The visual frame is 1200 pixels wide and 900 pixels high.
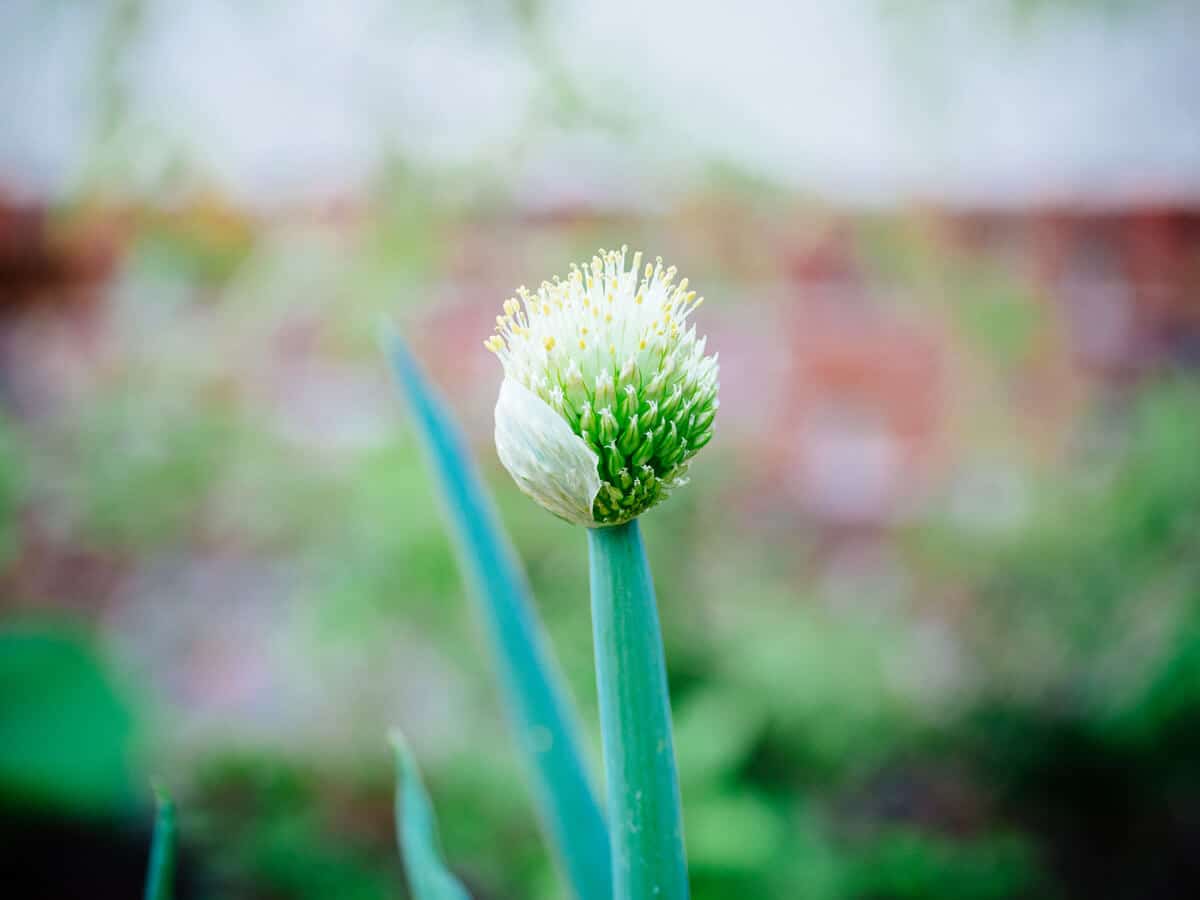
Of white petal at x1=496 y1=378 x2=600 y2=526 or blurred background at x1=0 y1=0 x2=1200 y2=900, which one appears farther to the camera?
blurred background at x1=0 y1=0 x2=1200 y2=900

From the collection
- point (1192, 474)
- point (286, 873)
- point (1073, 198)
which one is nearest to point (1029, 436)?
point (1192, 474)

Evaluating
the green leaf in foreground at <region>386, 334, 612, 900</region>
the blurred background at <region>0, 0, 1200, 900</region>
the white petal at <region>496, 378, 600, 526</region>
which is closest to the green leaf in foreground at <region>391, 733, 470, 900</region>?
the green leaf in foreground at <region>386, 334, 612, 900</region>

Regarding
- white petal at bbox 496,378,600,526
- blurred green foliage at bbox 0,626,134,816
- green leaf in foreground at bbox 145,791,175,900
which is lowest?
green leaf in foreground at bbox 145,791,175,900

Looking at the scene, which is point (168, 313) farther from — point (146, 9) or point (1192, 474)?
point (1192, 474)

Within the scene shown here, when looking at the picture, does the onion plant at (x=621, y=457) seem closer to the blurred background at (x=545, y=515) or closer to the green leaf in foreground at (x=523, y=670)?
the green leaf in foreground at (x=523, y=670)

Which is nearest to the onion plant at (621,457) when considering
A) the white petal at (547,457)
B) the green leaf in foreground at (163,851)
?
the white petal at (547,457)

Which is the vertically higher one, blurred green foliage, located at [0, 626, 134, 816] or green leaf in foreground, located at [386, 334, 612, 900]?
blurred green foliage, located at [0, 626, 134, 816]

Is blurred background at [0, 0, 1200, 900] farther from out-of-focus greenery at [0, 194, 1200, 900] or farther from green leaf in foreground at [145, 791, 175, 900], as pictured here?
green leaf in foreground at [145, 791, 175, 900]

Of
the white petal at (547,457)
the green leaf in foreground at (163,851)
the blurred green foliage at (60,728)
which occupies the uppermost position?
the blurred green foliage at (60,728)
